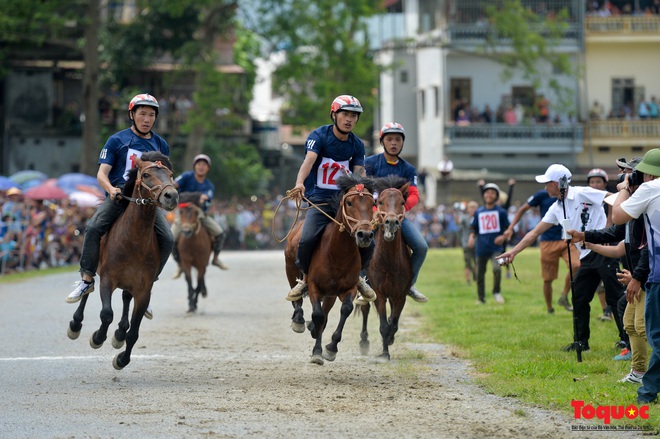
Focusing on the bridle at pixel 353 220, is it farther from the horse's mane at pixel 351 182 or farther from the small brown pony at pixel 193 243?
the small brown pony at pixel 193 243

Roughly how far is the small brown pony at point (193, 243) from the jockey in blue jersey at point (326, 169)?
7.29m

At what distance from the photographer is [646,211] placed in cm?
948

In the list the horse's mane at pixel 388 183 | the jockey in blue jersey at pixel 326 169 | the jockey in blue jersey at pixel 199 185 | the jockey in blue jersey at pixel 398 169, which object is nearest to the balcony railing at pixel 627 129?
the jockey in blue jersey at pixel 199 185

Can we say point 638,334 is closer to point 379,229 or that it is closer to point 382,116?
point 379,229

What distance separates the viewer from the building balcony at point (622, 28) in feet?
194

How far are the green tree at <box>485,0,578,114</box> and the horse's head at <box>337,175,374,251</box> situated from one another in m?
44.9

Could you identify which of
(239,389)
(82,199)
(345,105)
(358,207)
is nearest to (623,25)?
(82,199)

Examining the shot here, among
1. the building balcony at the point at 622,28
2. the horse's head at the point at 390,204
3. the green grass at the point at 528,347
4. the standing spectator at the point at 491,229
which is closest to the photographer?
the green grass at the point at 528,347

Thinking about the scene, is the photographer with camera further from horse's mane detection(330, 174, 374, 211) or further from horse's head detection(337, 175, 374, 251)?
horse's head detection(337, 175, 374, 251)

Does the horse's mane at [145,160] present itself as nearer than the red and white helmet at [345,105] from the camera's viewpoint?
Yes

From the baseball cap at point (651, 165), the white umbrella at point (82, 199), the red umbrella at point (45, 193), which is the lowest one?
the white umbrella at point (82, 199)

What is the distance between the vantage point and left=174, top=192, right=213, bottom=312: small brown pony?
65.6 ft

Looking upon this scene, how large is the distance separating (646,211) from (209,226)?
487 inches

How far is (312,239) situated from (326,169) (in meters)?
0.96
